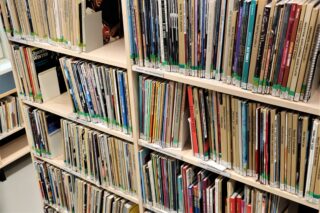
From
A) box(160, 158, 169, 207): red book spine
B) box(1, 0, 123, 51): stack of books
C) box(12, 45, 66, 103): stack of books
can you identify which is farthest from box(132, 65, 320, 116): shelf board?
box(12, 45, 66, 103): stack of books

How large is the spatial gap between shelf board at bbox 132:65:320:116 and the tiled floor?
1.69 metres

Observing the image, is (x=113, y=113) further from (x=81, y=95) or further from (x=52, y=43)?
(x=52, y=43)

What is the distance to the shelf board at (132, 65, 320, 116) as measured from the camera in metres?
1.17

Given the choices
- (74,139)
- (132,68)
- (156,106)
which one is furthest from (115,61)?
(74,139)

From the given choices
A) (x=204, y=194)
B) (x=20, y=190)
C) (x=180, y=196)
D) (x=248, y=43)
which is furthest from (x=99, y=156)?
(x=20, y=190)

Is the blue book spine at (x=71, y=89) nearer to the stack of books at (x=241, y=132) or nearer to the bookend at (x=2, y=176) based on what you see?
the stack of books at (x=241, y=132)

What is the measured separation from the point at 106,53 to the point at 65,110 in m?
0.44

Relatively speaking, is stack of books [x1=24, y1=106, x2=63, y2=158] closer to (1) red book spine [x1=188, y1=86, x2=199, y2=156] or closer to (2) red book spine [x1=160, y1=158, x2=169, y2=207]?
(2) red book spine [x1=160, y1=158, x2=169, y2=207]

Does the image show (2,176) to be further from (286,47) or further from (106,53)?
(286,47)

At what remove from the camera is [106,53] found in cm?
165

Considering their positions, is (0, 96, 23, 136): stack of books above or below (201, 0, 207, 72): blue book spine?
below

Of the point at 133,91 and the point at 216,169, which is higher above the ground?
the point at 133,91

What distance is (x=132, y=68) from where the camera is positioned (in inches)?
59.9

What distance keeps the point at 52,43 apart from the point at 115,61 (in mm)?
374
